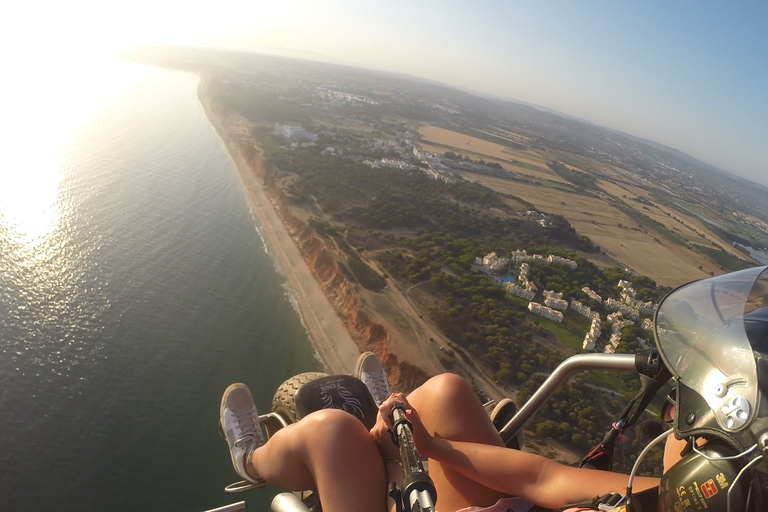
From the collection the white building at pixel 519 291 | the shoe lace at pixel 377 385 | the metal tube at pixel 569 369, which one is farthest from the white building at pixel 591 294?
the metal tube at pixel 569 369

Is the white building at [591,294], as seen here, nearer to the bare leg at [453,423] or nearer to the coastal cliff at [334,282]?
the coastal cliff at [334,282]

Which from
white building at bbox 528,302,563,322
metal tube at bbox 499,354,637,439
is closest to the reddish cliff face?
white building at bbox 528,302,563,322

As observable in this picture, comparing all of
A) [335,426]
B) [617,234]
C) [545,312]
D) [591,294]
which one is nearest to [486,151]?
[617,234]

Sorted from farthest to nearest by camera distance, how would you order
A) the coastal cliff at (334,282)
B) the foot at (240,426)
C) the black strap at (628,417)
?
the coastal cliff at (334,282) → the foot at (240,426) → the black strap at (628,417)

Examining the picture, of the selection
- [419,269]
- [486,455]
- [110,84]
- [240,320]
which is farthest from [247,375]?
[110,84]

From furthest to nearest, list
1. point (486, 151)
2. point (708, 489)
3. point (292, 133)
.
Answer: point (486, 151) → point (292, 133) → point (708, 489)

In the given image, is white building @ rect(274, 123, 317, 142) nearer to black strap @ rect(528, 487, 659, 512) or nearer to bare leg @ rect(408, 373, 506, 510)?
bare leg @ rect(408, 373, 506, 510)

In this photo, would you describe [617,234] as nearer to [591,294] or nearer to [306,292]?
[591,294]
